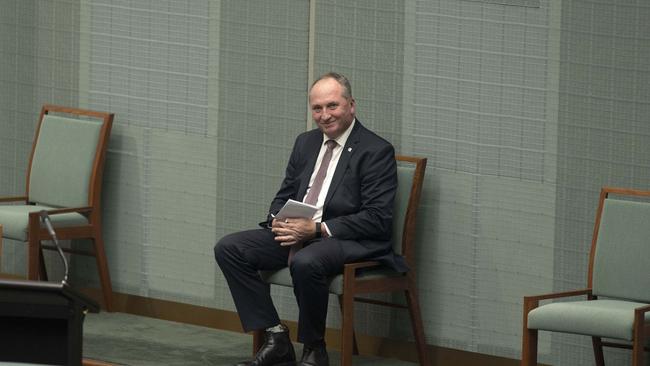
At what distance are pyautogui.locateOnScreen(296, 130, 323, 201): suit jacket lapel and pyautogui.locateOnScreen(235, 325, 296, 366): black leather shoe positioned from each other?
60 cm

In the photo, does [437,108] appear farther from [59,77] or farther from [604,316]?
[59,77]

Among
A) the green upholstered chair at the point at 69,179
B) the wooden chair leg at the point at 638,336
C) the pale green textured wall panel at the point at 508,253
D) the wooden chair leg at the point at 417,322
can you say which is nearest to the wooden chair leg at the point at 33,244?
the green upholstered chair at the point at 69,179

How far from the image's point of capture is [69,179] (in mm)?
→ 7016

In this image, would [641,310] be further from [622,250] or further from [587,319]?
[622,250]

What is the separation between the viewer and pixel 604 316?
5117 mm

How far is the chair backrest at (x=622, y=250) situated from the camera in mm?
5457

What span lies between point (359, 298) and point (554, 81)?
1.30 m

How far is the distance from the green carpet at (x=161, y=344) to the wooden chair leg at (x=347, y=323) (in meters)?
0.44

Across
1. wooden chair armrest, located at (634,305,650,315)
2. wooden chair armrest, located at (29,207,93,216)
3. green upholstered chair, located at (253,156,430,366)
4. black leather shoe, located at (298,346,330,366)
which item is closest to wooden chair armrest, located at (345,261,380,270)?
green upholstered chair, located at (253,156,430,366)

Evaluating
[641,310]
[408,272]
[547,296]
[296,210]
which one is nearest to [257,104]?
[296,210]

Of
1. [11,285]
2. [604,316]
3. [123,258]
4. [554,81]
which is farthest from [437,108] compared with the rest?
[11,285]

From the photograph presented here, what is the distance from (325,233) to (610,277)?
1.18 meters

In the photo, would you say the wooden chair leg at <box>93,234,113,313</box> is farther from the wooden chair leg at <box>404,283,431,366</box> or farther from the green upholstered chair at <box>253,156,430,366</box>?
the wooden chair leg at <box>404,283,431,366</box>

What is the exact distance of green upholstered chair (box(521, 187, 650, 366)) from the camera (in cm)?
524
